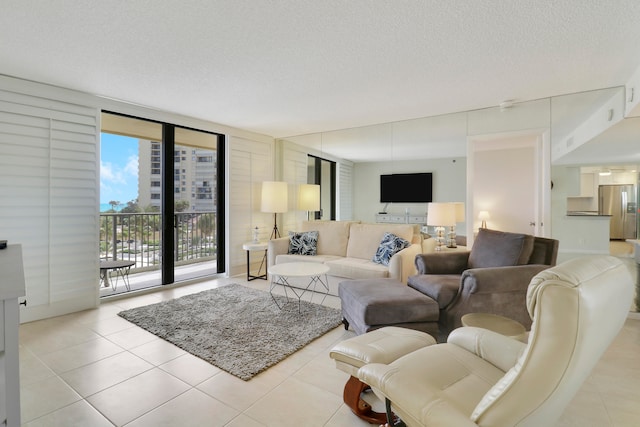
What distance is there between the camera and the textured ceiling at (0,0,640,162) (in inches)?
75.1

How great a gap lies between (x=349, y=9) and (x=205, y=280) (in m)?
4.05

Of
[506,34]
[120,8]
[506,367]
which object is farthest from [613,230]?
[120,8]

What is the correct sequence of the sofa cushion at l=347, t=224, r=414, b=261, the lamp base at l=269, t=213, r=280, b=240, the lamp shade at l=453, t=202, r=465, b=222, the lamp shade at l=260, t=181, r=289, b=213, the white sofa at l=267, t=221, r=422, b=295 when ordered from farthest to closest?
the lamp base at l=269, t=213, r=280, b=240 < the lamp shade at l=260, t=181, r=289, b=213 < the sofa cushion at l=347, t=224, r=414, b=261 < the lamp shade at l=453, t=202, r=465, b=222 < the white sofa at l=267, t=221, r=422, b=295

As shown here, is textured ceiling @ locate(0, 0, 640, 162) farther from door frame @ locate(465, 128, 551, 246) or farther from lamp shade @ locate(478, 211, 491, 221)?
lamp shade @ locate(478, 211, 491, 221)

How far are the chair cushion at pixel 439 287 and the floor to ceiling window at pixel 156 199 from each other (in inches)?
129

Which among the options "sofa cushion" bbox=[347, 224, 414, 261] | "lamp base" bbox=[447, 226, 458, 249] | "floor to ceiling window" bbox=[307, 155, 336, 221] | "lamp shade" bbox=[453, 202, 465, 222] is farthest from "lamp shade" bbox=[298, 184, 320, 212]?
"lamp shade" bbox=[453, 202, 465, 222]

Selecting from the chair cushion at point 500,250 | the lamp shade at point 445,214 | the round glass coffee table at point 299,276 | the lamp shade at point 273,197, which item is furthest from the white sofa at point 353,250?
the chair cushion at point 500,250

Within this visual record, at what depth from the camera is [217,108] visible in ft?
12.8

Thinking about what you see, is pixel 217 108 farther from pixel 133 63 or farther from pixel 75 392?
pixel 75 392

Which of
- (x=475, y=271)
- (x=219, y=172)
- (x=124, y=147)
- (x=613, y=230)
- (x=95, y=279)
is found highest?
(x=124, y=147)

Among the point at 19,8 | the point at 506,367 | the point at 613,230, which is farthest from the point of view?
the point at 613,230

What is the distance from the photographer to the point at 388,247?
377 centimetres

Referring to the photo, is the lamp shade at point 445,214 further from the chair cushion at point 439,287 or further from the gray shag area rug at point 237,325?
the gray shag area rug at point 237,325

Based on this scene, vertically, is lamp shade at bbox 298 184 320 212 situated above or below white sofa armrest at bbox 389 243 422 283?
above
